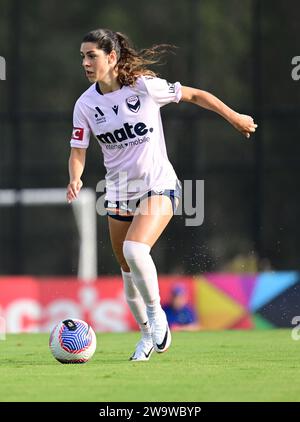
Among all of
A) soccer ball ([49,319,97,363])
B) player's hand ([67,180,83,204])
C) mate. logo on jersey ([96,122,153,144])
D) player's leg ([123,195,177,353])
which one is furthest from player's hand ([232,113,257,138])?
soccer ball ([49,319,97,363])

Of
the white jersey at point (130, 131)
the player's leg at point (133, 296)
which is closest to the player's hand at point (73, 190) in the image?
the white jersey at point (130, 131)

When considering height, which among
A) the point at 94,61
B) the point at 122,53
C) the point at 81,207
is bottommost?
the point at 94,61

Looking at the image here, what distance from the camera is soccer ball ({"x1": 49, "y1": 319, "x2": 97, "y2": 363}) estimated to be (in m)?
9.22

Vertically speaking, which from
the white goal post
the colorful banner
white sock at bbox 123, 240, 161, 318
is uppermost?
the white goal post

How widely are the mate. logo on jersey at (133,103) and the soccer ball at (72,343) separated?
1.72 m

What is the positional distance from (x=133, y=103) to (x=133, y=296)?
155 cm

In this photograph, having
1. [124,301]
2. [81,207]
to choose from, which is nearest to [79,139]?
[124,301]

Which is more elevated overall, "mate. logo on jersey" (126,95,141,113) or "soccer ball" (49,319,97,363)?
"mate. logo on jersey" (126,95,141,113)

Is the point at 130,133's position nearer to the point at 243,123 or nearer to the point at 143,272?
the point at 243,123

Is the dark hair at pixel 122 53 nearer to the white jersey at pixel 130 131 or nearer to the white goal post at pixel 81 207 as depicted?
the white jersey at pixel 130 131

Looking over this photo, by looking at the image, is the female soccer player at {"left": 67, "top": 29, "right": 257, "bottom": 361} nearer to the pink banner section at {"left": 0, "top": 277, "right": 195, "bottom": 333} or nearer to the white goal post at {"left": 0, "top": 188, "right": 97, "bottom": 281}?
the pink banner section at {"left": 0, "top": 277, "right": 195, "bottom": 333}

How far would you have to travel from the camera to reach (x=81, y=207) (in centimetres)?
2294

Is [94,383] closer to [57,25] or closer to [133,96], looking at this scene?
[133,96]

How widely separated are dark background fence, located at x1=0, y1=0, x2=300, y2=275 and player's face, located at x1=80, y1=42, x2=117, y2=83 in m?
12.4
